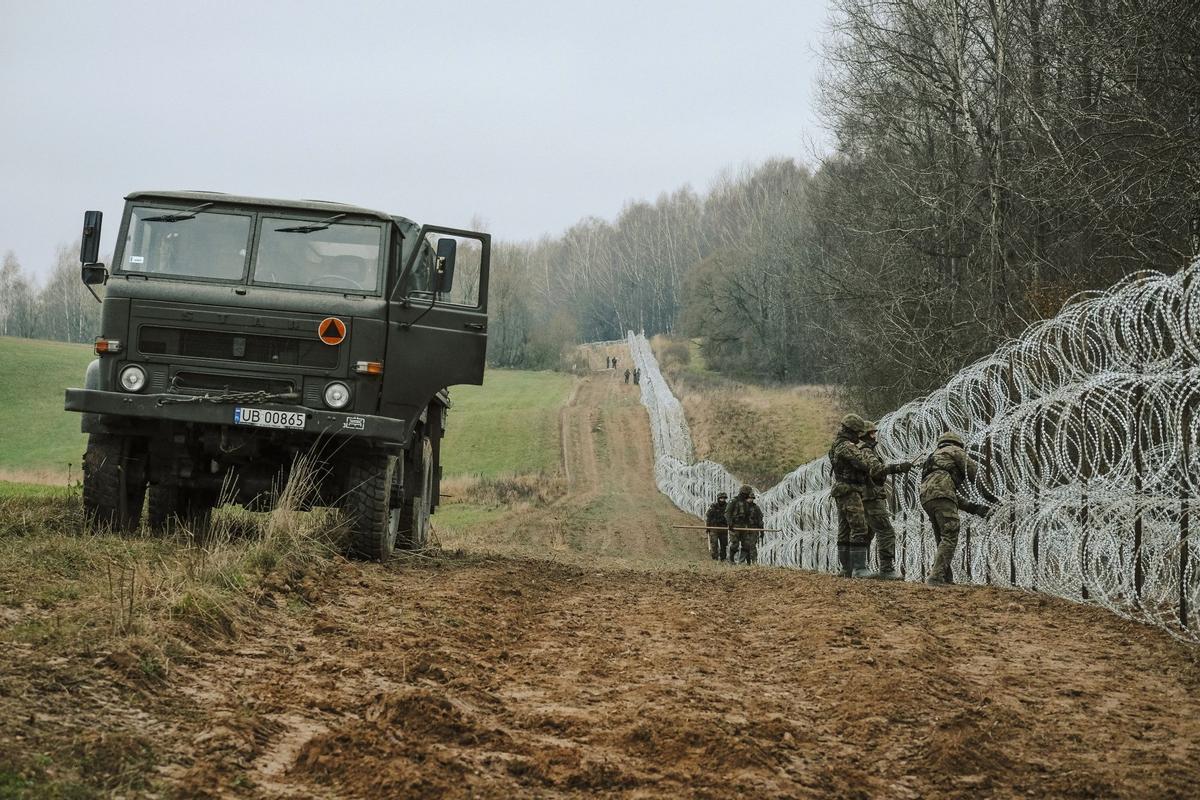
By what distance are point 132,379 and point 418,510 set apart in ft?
10.9

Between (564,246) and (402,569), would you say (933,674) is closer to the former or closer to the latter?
(402,569)

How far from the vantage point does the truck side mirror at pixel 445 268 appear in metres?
9.48

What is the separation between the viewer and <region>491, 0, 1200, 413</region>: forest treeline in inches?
626

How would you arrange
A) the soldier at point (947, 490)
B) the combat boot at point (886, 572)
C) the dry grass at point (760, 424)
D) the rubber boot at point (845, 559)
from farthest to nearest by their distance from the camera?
the dry grass at point (760, 424)
the rubber boot at point (845, 559)
the combat boot at point (886, 572)
the soldier at point (947, 490)

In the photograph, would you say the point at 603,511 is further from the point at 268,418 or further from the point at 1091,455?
the point at 268,418

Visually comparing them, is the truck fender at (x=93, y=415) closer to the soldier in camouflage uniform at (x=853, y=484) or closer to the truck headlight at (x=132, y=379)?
the truck headlight at (x=132, y=379)

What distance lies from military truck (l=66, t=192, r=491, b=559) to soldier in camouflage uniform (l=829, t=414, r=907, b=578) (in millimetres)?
4678

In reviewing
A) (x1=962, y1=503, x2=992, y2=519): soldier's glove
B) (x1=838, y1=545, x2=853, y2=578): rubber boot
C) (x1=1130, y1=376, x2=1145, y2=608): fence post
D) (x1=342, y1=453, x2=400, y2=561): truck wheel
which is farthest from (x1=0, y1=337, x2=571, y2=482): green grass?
(x1=1130, y1=376, x2=1145, y2=608): fence post

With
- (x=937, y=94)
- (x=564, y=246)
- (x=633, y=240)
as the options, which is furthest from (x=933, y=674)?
(x=564, y=246)

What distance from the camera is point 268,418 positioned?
29.2 ft

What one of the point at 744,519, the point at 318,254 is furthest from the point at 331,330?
the point at 744,519

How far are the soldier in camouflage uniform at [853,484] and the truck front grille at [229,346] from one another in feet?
19.7

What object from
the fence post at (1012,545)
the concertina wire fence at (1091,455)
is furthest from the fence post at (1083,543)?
the fence post at (1012,545)

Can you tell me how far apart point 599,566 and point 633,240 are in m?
94.8
